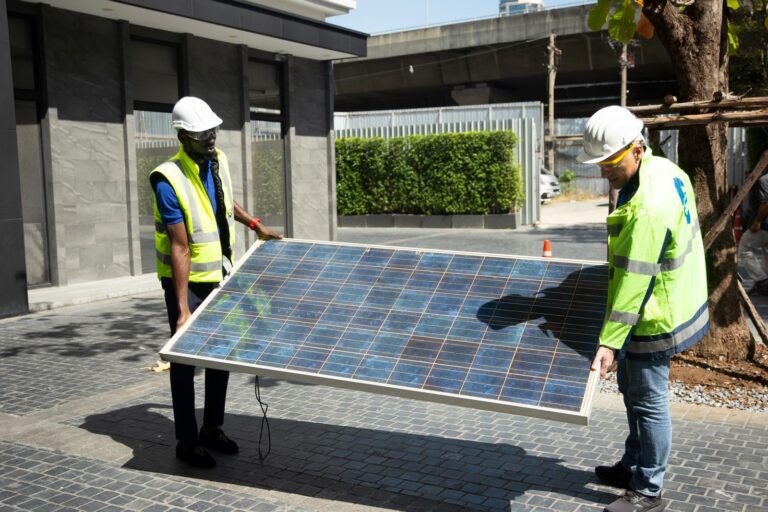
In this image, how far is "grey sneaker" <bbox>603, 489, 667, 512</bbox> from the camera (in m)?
4.10

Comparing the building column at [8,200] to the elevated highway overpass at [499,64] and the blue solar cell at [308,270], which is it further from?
the elevated highway overpass at [499,64]

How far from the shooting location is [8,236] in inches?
390

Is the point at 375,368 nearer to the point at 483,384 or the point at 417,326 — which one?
the point at 417,326

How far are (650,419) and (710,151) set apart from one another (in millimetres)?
3758

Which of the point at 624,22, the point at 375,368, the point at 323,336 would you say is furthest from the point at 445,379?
the point at 624,22

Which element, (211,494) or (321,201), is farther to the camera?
(321,201)

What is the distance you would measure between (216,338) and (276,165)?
12.5 m

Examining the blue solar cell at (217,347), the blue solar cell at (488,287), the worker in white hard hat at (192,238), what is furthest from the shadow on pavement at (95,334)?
the blue solar cell at (488,287)

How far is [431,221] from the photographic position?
23953mm

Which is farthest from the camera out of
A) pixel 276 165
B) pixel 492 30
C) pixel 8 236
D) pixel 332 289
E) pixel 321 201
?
pixel 492 30

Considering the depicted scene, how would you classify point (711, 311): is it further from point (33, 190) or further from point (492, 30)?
point (492, 30)

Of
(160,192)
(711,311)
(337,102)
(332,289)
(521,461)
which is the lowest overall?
(521,461)

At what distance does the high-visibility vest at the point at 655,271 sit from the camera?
12.4ft

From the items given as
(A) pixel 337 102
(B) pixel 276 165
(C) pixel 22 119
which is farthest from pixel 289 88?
(A) pixel 337 102
